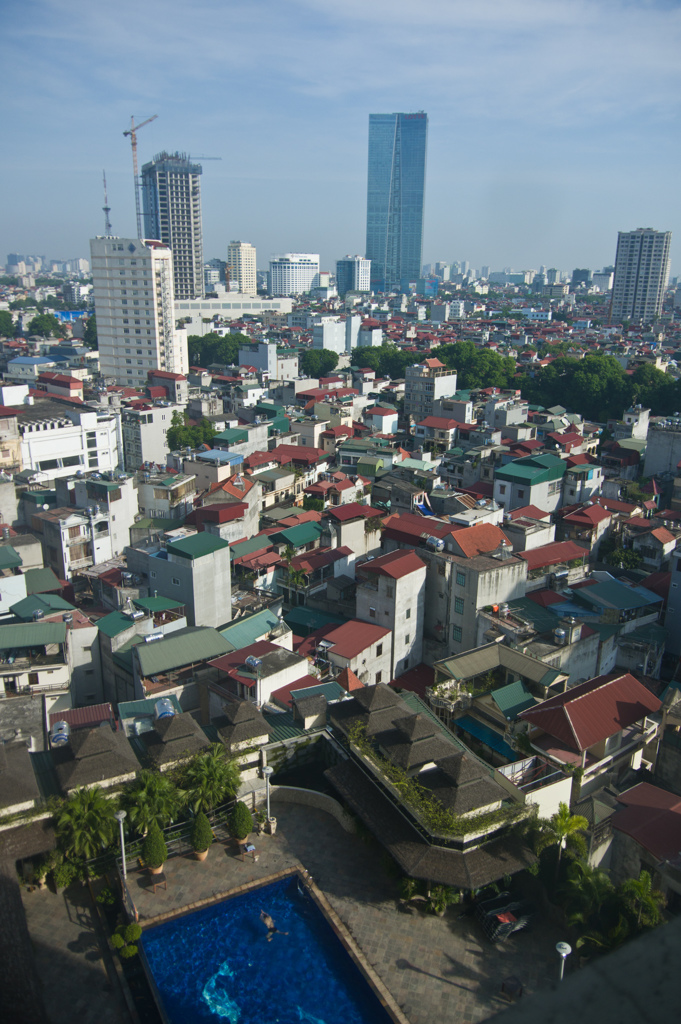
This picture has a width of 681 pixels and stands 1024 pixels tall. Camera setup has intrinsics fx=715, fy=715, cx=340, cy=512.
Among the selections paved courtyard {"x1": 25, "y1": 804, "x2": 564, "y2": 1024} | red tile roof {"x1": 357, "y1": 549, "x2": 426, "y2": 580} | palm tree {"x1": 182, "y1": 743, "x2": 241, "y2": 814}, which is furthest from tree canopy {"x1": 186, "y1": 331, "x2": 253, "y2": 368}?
paved courtyard {"x1": 25, "y1": 804, "x2": 564, "y2": 1024}

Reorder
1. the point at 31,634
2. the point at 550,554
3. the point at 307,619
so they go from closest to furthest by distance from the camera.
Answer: the point at 31,634, the point at 307,619, the point at 550,554

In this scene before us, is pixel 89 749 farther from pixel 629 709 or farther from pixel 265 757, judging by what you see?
pixel 629 709

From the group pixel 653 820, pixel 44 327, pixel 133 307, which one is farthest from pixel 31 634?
pixel 44 327

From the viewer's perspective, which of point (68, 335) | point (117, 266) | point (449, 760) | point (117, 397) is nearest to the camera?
point (449, 760)

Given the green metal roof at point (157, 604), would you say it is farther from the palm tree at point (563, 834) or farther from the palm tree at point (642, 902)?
the palm tree at point (642, 902)

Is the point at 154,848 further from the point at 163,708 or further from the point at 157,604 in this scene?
the point at 157,604

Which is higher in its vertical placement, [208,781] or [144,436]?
[144,436]

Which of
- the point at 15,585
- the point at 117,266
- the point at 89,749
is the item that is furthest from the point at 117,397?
the point at 89,749
